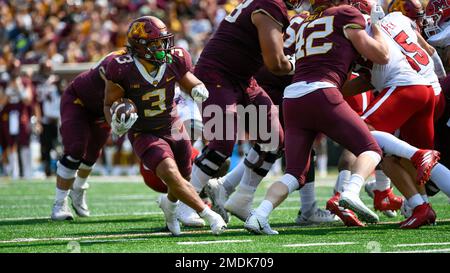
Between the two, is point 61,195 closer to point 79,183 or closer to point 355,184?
point 79,183

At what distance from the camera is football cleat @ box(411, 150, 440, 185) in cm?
537

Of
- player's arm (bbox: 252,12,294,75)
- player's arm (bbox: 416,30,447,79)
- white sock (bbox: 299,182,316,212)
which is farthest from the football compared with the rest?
player's arm (bbox: 416,30,447,79)

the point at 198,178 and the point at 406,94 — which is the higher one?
the point at 406,94

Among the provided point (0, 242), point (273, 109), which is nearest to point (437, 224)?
point (273, 109)

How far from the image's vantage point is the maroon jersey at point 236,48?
5930mm

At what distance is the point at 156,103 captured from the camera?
5.66 metres

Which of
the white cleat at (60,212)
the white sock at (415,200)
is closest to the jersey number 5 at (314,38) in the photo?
the white sock at (415,200)

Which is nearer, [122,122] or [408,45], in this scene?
[122,122]

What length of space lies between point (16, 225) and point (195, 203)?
1.86 meters

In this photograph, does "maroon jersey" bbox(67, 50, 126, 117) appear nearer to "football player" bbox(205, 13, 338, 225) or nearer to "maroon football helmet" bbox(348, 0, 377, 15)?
"football player" bbox(205, 13, 338, 225)

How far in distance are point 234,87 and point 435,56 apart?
5.03 feet

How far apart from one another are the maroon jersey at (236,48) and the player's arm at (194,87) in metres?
0.35

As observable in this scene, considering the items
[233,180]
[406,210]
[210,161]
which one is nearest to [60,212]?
[233,180]
